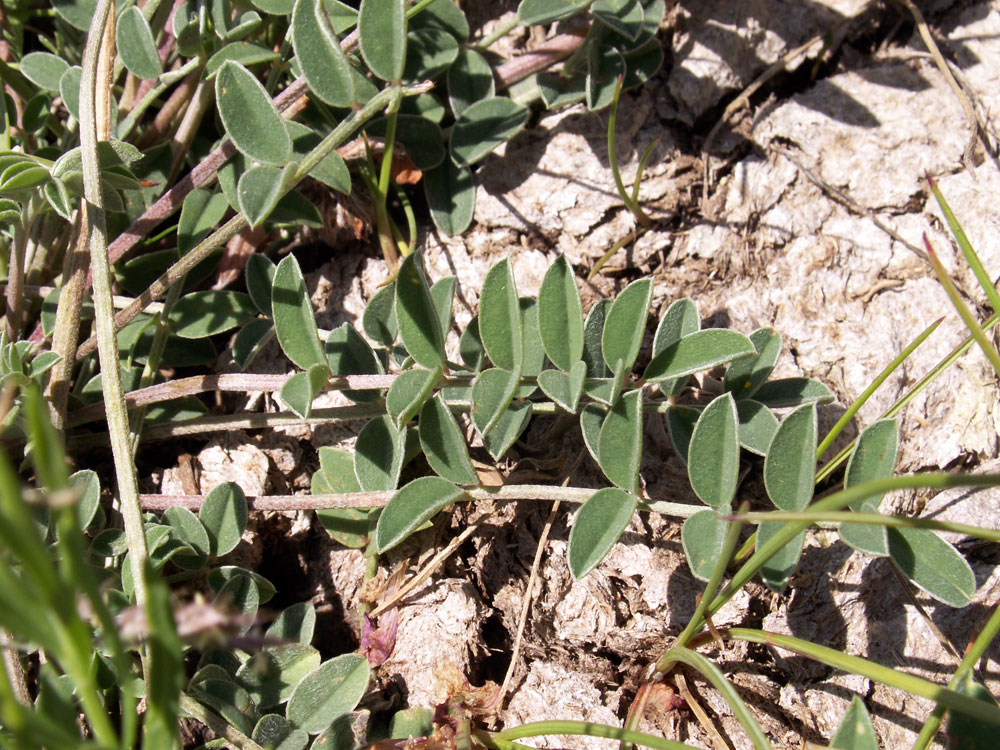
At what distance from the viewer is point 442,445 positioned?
1647mm

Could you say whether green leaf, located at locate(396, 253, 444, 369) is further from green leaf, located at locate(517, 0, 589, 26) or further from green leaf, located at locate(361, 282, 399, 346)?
green leaf, located at locate(517, 0, 589, 26)

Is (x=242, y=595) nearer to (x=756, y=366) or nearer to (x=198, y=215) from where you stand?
(x=198, y=215)

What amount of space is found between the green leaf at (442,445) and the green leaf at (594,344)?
12.8 inches

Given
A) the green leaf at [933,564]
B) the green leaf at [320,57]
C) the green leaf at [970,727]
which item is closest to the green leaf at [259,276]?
the green leaf at [320,57]

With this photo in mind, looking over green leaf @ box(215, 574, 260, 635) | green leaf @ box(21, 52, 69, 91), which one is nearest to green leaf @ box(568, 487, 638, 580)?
green leaf @ box(215, 574, 260, 635)

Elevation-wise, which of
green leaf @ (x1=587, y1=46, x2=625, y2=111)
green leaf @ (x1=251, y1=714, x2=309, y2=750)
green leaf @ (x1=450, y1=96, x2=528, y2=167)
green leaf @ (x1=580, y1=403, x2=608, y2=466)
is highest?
green leaf @ (x1=587, y1=46, x2=625, y2=111)

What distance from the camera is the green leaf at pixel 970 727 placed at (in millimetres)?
1321

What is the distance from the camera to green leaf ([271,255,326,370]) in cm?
172

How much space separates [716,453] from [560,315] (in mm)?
420

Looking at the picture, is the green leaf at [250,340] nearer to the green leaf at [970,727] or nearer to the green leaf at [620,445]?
the green leaf at [620,445]

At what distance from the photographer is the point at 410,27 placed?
214cm

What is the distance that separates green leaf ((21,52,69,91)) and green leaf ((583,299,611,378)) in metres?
1.53

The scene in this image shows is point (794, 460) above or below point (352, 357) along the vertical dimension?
below

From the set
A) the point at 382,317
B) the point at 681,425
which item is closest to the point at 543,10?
the point at 382,317
